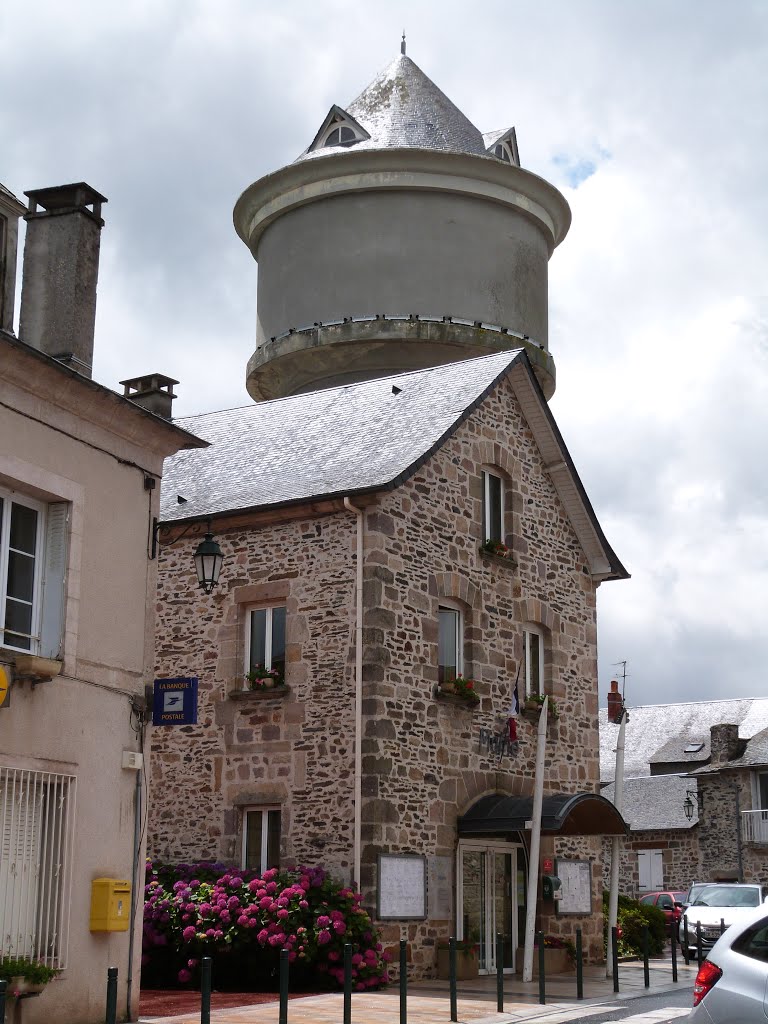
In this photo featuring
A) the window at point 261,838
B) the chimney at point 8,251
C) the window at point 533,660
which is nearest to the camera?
the chimney at point 8,251

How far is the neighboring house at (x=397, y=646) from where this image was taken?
16.5m

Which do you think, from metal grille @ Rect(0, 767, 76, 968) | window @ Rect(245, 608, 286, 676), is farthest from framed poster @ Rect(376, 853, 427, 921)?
metal grille @ Rect(0, 767, 76, 968)

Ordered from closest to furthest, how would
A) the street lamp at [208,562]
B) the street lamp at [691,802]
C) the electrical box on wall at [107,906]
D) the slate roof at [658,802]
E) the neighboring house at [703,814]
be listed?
1. the electrical box on wall at [107,906]
2. the street lamp at [208,562]
3. the neighboring house at [703,814]
4. the street lamp at [691,802]
5. the slate roof at [658,802]

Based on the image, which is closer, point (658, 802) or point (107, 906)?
point (107, 906)

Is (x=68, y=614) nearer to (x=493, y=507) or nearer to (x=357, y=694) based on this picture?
(x=357, y=694)

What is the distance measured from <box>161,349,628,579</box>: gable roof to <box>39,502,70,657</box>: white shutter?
5401 millimetres

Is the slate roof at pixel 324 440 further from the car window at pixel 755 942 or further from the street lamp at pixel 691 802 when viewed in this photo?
the street lamp at pixel 691 802

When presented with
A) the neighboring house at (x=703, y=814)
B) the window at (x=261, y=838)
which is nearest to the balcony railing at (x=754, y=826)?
the neighboring house at (x=703, y=814)

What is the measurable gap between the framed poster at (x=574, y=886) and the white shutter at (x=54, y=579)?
32.8 feet

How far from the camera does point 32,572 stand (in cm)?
1168

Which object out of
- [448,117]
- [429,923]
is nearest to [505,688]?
[429,923]

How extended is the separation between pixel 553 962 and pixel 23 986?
942 centimetres

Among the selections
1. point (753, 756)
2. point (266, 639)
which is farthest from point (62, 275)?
point (753, 756)

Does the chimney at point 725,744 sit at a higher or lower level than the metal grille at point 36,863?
higher
